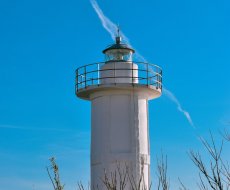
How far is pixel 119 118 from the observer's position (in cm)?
1945

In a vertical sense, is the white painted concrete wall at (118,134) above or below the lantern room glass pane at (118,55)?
below

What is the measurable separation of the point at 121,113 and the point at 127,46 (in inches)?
105

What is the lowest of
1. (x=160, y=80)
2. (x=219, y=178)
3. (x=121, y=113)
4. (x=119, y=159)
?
(x=219, y=178)

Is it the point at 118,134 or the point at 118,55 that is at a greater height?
the point at 118,55

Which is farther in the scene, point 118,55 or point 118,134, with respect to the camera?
point 118,55

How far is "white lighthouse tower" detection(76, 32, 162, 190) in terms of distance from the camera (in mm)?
19203

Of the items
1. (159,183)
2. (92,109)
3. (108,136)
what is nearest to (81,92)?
(92,109)

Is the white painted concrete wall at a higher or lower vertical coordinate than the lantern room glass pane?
lower

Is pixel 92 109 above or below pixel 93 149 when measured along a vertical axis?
above

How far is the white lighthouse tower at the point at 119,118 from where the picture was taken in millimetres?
19203

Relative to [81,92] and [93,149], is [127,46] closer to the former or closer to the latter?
[81,92]

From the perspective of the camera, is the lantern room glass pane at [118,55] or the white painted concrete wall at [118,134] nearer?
the white painted concrete wall at [118,134]

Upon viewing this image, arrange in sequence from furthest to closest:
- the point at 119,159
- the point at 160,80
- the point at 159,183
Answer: the point at 160,80
the point at 119,159
the point at 159,183

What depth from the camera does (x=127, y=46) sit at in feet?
67.9
